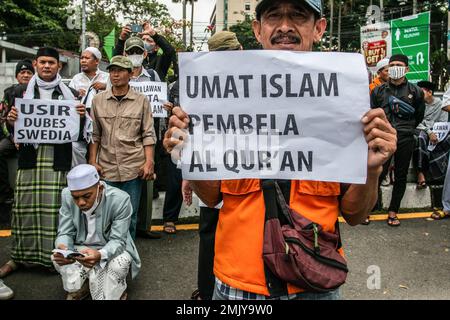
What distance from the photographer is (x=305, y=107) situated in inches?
62.0

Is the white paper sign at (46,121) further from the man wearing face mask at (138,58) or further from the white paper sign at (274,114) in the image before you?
the white paper sign at (274,114)

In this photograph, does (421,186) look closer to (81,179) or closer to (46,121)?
(81,179)

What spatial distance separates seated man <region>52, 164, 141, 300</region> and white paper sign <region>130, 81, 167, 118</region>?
161cm

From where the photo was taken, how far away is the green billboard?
14849 mm

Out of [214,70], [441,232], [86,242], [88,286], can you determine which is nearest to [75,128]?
[86,242]

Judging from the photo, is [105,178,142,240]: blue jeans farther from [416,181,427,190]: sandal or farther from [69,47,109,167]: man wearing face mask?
[416,181,427,190]: sandal

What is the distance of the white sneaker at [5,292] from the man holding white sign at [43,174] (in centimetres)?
38

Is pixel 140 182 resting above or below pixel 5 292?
above

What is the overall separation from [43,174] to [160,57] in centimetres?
217

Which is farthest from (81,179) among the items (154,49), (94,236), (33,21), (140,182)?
(33,21)

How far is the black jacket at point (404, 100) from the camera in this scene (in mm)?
5051

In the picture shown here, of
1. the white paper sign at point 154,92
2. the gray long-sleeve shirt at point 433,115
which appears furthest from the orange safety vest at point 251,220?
the gray long-sleeve shirt at point 433,115

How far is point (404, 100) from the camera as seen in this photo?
5.03 metres

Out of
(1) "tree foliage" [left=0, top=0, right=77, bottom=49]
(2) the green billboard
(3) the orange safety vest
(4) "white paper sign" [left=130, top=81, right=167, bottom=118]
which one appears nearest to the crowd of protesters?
(3) the orange safety vest
